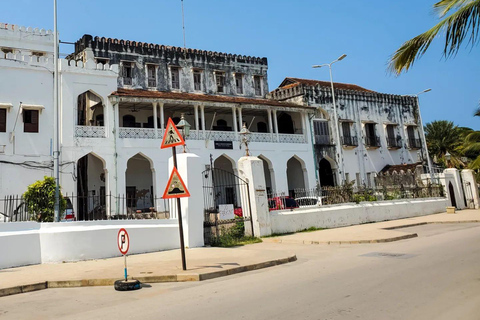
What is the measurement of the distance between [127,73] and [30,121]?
25.0 feet

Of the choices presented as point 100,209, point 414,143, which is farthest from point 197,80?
point 414,143

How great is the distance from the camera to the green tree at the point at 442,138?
39594 millimetres

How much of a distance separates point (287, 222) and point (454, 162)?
29.5 m

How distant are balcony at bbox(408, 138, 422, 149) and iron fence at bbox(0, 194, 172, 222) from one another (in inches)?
918

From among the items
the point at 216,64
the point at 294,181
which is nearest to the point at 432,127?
the point at 294,181

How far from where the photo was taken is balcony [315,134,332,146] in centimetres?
2877

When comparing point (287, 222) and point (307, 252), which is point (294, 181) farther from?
point (307, 252)

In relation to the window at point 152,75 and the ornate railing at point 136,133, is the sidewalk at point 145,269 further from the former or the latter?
the window at point 152,75

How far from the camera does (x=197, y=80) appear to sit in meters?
27.8

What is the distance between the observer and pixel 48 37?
24.5 m

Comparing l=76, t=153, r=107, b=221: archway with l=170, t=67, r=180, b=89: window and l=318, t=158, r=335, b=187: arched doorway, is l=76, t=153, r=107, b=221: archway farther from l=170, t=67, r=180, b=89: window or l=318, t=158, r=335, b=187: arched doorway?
l=318, t=158, r=335, b=187: arched doorway

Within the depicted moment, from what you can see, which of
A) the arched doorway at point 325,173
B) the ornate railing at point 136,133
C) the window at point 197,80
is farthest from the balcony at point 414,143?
the ornate railing at point 136,133

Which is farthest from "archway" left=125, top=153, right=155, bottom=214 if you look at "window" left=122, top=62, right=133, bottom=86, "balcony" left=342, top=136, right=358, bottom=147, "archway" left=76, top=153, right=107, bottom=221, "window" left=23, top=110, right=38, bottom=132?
"balcony" left=342, top=136, right=358, bottom=147

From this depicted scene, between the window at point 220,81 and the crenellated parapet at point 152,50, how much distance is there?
1.06 meters
